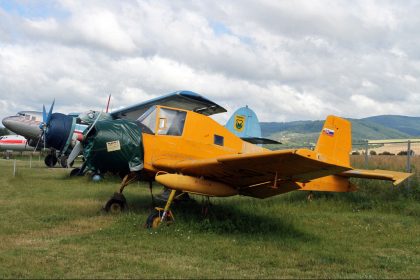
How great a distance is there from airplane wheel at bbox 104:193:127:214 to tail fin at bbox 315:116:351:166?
404 centimetres

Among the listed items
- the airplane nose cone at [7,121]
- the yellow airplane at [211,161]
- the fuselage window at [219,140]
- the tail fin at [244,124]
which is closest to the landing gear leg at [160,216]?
the yellow airplane at [211,161]

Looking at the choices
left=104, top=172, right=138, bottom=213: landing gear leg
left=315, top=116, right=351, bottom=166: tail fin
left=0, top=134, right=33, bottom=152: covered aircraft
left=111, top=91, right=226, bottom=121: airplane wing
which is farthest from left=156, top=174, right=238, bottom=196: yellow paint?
left=0, top=134, right=33, bottom=152: covered aircraft

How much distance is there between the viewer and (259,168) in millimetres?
6305

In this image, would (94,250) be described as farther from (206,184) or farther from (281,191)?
(281,191)

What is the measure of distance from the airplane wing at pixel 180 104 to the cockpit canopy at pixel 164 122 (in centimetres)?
854

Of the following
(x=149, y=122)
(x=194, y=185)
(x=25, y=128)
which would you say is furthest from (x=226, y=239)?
(x=25, y=128)

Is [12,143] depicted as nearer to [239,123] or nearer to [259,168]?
[239,123]

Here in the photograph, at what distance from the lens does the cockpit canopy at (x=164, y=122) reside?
786 cm

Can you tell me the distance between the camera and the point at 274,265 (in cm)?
517

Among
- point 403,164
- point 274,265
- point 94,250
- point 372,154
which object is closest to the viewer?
point 274,265

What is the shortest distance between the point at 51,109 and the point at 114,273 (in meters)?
14.9

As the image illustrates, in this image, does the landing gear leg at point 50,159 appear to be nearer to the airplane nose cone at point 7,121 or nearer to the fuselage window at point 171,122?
the airplane nose cone at point 7,121

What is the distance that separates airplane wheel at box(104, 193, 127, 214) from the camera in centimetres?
863

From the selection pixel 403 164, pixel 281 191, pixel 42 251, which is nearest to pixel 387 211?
pixel 403 164
